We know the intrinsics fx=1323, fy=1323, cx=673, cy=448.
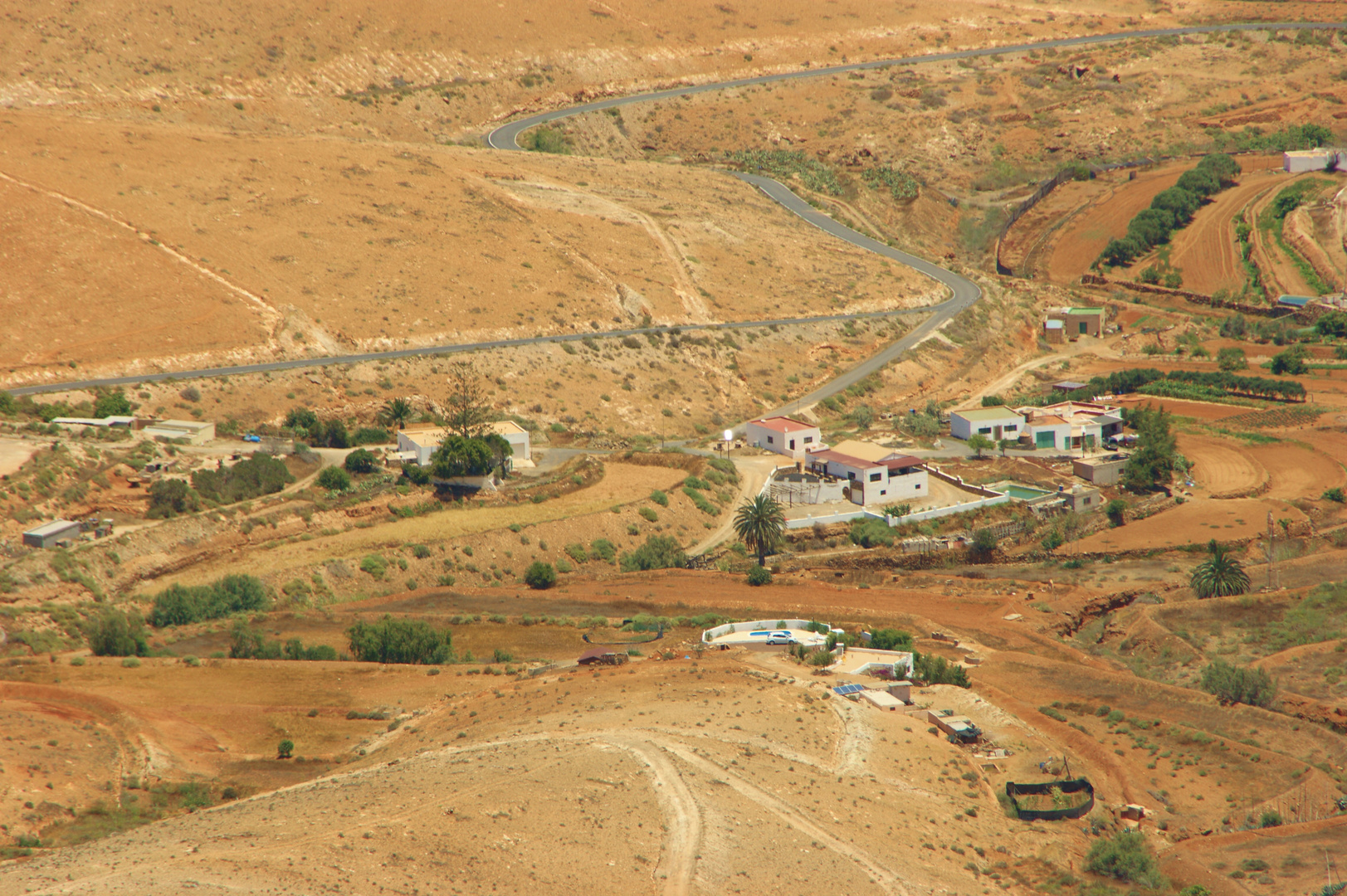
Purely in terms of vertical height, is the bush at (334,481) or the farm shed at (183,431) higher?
the farm shed at (183,431)

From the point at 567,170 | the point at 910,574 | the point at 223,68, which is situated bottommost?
the point at 910,574

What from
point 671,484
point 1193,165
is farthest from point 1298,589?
point 1193,165

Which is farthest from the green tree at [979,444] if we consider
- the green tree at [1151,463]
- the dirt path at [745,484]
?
the dirt path at [745,484]

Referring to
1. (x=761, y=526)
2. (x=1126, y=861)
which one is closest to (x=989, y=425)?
(x=761, y=526)

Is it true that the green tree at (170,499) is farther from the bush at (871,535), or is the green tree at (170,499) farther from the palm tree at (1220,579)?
the palm tree at (1220,579)

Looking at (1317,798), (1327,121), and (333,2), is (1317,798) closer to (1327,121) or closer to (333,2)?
(1327,121)
